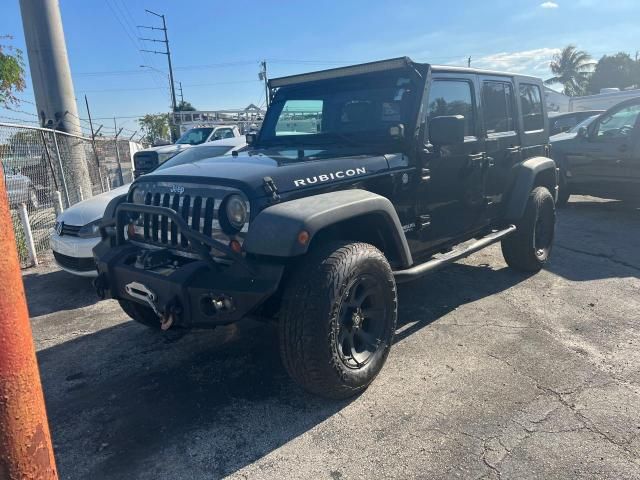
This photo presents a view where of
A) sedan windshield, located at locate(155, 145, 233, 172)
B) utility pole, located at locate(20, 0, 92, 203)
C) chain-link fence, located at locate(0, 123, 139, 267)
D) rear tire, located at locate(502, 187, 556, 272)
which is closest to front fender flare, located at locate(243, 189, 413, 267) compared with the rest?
rear tire, located at locate(502, 187, 556, 272)

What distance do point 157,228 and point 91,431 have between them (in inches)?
50.1

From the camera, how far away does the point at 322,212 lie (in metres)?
2.77

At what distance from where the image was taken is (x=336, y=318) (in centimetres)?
283

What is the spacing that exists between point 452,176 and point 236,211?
2.07 m

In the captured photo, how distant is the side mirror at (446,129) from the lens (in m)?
3.55

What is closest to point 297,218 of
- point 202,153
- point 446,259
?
point 446,259

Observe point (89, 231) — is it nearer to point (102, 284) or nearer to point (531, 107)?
point (102, 284)

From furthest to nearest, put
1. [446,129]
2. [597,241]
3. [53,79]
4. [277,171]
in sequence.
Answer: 1. [53,79]
2. [597,241]
3. [446,129]
4. [277,171]

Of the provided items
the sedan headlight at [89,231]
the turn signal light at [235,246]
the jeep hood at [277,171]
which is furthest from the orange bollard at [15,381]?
the sedan headlight at [89,231]

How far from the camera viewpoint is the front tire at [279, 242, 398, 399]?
2.75m

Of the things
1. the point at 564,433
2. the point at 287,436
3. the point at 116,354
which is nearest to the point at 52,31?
the point at 116,354

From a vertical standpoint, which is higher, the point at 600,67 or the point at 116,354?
the point at 600,67

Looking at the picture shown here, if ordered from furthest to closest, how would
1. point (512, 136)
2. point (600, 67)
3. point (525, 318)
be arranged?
point (600, 67) → point (512, 136) → point (525, 318)

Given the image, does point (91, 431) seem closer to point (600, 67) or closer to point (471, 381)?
point (471, 381)
